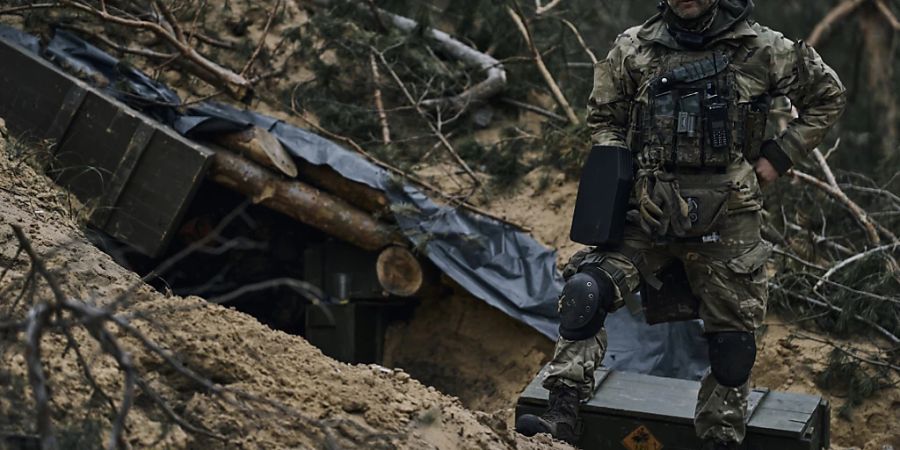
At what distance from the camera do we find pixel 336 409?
4031 millimetres

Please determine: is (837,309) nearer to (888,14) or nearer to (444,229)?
(444,229)

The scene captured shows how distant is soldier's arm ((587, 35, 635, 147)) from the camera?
5.08m

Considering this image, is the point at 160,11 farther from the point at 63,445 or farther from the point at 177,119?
the point at 63,445

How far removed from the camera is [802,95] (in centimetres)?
509

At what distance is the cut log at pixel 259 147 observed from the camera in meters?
7.11

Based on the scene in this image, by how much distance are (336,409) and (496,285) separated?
3.21m

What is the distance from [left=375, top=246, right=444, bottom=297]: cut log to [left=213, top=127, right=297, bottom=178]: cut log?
71 cm

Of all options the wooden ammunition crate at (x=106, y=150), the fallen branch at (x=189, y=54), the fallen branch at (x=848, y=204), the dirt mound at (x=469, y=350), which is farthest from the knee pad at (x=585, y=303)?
the fallen branch at (x=189, y=54)

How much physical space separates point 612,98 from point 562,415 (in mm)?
1240

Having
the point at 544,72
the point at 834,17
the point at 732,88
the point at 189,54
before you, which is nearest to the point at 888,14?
the point at 834,17

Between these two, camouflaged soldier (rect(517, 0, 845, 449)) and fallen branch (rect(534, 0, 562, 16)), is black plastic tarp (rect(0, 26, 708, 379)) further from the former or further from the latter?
fallen branch (rect(534, 0, 562, 16))

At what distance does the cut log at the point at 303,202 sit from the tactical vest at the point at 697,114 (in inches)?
103

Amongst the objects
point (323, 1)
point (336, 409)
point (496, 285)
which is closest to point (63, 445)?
point (336, 409)

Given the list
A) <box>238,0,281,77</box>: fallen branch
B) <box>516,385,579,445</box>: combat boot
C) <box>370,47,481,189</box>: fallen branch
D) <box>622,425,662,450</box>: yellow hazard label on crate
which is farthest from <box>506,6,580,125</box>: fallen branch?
<box>516,385,579,445</box>: combat boot
